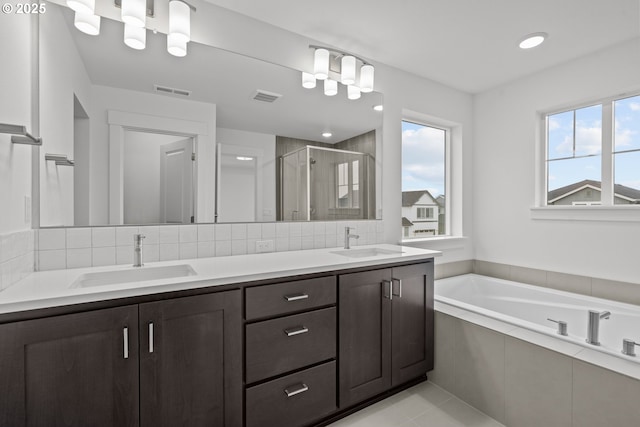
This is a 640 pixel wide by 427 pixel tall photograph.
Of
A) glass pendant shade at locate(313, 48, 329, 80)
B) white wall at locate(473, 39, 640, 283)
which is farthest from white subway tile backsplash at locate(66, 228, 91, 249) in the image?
white wall at locate(473, 39, 640, 283)

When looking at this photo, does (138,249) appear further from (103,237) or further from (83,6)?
(83,6)

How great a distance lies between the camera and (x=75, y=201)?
1503 mm

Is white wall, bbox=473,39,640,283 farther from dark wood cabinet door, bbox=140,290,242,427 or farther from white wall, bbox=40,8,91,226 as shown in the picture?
white wall, bbox=40,8,91,226

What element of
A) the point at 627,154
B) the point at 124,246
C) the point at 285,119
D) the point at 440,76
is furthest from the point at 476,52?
the point at 124,246

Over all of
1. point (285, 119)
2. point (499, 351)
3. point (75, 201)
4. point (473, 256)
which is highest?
point (285, 119)

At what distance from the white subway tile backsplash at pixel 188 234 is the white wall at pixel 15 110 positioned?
2.12 ft

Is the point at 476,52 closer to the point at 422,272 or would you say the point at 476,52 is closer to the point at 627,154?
the point at 627,154

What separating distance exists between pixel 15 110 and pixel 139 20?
0.75 meters

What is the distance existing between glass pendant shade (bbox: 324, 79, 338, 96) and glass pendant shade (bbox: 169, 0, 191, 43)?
39.7 inches

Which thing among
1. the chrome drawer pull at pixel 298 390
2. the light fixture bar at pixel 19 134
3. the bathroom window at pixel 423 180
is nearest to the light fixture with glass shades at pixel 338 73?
the bathroom window at pixel 423 180

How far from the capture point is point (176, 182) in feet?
5.67

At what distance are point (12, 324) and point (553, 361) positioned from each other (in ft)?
7.33

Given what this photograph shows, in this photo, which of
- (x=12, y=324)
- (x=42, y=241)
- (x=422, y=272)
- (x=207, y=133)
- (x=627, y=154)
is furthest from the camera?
(x=627, y=154)

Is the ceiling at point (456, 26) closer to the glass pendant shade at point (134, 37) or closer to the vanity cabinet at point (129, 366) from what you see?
the glass pendant shade at point (134, 37)
